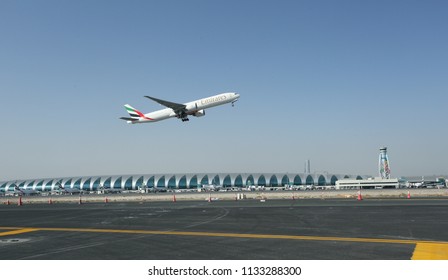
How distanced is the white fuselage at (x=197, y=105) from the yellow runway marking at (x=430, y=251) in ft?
120

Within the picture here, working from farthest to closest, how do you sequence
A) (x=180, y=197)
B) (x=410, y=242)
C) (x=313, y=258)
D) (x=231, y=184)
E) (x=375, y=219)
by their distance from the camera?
(x=231, y=184) < (x=180, y=197) < (x=375, y=219) < (x=410, y=242) < (x=313, y=258)

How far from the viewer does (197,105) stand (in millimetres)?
48188

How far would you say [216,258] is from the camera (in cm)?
1232

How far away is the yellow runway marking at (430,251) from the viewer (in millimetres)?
11828

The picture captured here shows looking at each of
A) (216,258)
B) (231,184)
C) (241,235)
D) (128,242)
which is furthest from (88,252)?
(231,184)

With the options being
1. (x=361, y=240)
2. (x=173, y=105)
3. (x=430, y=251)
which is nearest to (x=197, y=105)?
(x=173, y=105)

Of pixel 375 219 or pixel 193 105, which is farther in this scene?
pixel 193 105

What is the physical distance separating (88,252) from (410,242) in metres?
13.1

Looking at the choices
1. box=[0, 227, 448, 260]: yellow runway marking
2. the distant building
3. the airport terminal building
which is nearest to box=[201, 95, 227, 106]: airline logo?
box=[0, 227, 448, 260]: yellow runway marking

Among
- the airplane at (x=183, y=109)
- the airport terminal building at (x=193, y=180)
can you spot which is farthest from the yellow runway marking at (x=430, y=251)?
the airport terminal building at (x=193, y=180)

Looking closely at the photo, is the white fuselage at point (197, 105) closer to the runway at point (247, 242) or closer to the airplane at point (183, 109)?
the airplane at point (183, 109)

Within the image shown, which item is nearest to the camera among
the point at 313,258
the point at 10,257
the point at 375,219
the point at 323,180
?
the point at 313,258

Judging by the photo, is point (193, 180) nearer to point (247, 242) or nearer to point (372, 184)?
point (372, 184)
